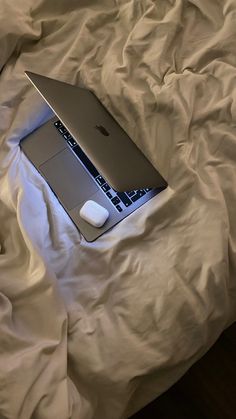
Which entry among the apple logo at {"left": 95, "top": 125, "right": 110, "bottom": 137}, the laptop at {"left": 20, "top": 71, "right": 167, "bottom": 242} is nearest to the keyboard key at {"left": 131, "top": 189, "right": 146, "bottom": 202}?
the laptop at {"left": 20, "top": 71, "right": 167, "bottom": 242}

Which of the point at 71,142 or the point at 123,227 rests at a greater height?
the point at 71,142

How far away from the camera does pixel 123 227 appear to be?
878mm

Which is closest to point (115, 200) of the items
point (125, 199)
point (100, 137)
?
point (125, 199)

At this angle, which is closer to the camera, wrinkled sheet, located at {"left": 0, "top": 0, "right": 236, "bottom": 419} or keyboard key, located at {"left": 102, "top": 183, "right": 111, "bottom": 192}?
wrinkled sheet, located at {"left": 0, "top": 0, "right": 236, "bottom": 419}

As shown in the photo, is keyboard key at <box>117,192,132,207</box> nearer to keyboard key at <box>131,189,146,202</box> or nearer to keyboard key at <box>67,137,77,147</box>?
keyboard key at <box>131,189,146,202</box>

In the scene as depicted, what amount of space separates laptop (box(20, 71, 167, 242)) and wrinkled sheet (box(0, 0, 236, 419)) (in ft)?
0.07

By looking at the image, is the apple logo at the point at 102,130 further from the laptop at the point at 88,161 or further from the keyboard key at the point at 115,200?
the keyboard key at the point at 115,200

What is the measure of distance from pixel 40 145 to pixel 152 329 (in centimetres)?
42

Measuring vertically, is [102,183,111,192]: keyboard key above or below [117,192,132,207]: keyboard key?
above

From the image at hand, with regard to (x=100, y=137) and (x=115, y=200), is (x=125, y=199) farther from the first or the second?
(x=100, y=137)

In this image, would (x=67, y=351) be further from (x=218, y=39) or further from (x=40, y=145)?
(x=218, y=39)

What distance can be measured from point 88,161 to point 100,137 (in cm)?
7

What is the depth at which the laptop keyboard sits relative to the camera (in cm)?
91

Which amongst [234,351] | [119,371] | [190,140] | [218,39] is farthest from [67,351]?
[218,39]
